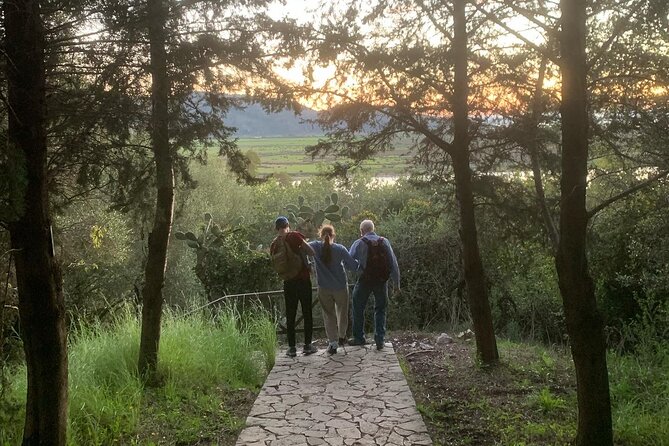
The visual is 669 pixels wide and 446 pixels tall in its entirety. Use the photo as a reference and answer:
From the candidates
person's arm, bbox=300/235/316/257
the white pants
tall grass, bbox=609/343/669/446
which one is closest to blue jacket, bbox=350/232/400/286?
the white pants

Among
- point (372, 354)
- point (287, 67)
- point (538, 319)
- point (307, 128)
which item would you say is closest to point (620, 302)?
point (538, 319)

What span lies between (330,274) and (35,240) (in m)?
4.99

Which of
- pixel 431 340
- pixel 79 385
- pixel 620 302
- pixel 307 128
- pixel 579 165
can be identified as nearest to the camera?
pixel 579 165

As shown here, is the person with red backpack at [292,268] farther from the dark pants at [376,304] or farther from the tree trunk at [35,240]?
the tree trunk at [35,240]

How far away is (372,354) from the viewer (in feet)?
28.1

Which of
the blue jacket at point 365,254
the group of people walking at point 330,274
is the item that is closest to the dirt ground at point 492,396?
the group of people walking at point 330,274

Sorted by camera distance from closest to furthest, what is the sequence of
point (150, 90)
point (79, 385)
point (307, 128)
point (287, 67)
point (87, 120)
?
point (87, 120) < point (79, 385) < point (150, 90) < point (287, 67) < point (307, 128)

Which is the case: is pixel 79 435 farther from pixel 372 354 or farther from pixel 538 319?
pixel 538 319

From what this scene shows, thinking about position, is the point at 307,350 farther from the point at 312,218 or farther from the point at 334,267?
the point at 312,218

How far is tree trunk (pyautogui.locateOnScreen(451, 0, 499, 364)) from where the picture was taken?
24.1ft

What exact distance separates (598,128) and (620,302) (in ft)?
27.1

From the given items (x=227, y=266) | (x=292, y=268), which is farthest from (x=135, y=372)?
(x=227, y=266)

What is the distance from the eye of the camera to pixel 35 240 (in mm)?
4012

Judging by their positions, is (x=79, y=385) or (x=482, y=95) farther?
(x=482, y=95)
